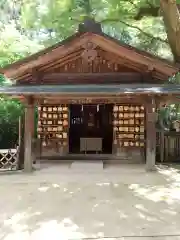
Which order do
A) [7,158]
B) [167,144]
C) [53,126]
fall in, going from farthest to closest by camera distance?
[167,144] → [53,126] → [7,158]

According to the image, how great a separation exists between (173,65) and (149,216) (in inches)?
264

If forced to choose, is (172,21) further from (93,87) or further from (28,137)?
(28,137)

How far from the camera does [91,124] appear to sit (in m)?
16.6

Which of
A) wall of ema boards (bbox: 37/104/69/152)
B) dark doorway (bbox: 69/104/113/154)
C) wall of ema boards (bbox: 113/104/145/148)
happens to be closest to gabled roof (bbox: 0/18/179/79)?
wall of ema boards (bbox: 113/104/145/148)

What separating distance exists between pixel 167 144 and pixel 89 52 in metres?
4.78

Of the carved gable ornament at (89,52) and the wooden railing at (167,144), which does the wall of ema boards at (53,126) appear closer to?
the carved gable ornament at (89,52)

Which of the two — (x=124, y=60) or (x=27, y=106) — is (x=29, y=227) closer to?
(x=27, y=106)

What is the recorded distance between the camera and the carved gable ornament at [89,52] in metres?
12.5

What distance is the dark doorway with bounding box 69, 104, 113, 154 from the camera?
53.7 feet

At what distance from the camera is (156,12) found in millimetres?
14695

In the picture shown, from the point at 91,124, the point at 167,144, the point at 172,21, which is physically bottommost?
the point at 167,144

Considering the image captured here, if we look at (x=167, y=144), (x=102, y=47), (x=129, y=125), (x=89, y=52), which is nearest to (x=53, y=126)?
(x=129, y=125)

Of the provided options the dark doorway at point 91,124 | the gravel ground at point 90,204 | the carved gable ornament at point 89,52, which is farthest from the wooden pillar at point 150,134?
the dark doorway at point 91,124

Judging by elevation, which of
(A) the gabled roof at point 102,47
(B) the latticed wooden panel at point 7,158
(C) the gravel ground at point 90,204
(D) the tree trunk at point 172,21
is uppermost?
(D) the tree trunk at point 172,21
